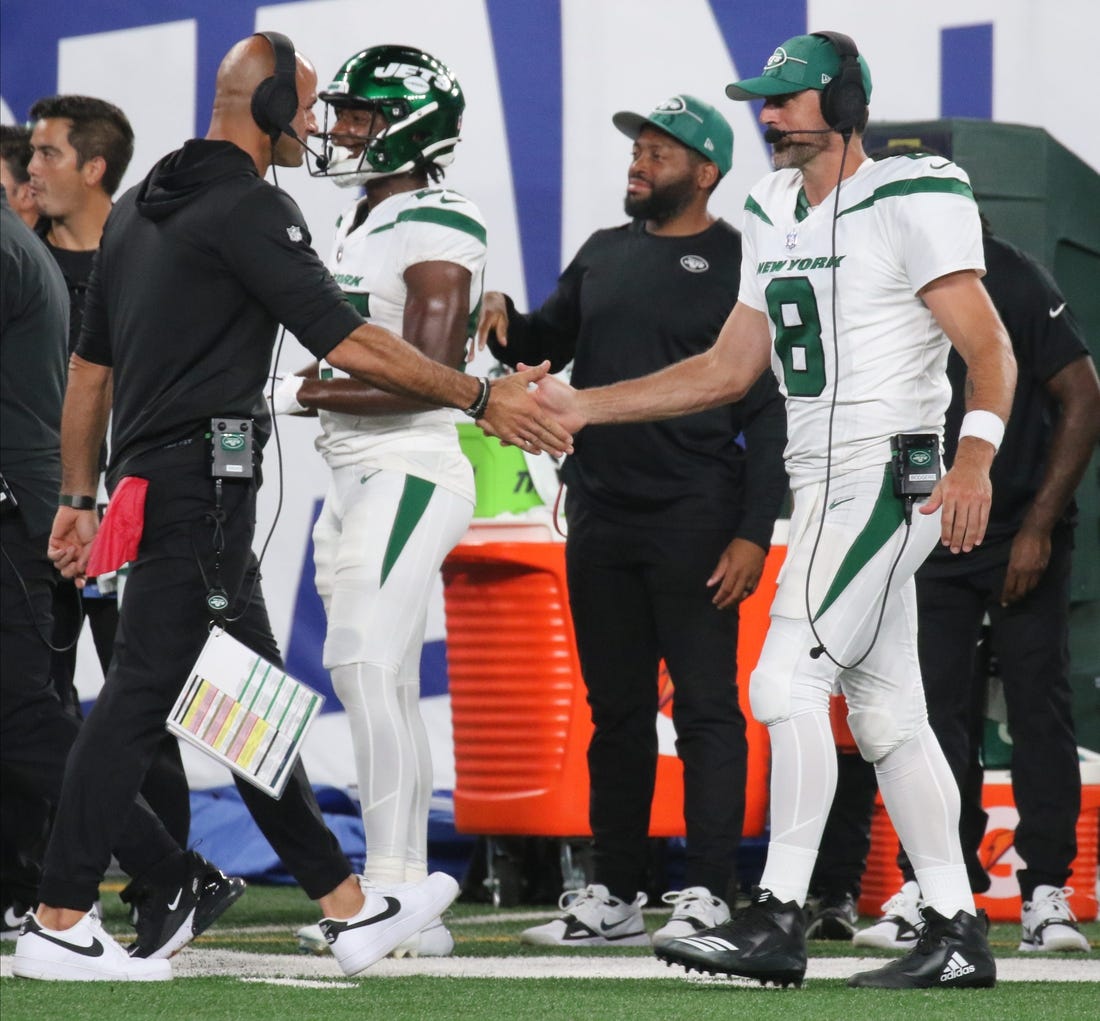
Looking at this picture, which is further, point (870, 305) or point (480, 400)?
point (480, 400)

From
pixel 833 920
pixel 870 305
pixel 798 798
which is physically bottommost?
pixel 833 920

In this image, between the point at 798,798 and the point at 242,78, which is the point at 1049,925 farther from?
the point at 242,78

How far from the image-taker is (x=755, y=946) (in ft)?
12.1

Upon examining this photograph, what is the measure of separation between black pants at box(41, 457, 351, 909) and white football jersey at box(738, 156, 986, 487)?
109cm

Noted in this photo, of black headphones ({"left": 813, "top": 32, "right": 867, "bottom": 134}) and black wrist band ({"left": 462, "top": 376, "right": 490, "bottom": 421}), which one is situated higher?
black headphones ({"left": 813, "top": 32, "right": 867, "bottom": 134})

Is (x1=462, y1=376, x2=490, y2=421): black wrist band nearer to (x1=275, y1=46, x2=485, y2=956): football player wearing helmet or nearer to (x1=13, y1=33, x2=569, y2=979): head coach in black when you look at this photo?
(x1=13, y1=33, x2=569, y2=979): head coach in black

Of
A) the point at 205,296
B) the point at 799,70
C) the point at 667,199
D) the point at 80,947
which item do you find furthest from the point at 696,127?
the point at 80,947

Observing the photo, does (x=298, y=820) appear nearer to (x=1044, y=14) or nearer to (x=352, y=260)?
(x=352, y=260)

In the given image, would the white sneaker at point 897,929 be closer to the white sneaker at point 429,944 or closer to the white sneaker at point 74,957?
the white sneaker at point 429,944

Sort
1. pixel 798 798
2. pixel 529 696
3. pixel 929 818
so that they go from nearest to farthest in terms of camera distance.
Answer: pixel 798 798 → pixel 929 818 → pixel 529 696

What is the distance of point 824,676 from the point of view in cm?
387

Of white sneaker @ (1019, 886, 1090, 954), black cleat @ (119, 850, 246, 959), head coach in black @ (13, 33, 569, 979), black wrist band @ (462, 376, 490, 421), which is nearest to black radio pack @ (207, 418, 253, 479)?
head coach in black @ (13, 33, 569, 979)

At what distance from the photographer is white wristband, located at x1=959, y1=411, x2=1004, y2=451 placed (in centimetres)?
377

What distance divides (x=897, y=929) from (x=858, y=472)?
1.53 m
